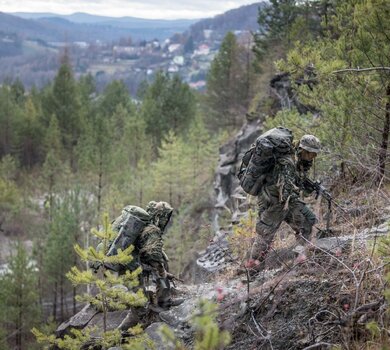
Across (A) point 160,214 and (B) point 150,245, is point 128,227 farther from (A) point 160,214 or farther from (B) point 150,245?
(A) point 160,214

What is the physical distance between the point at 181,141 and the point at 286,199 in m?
23.4

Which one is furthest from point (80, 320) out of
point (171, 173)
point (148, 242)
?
point (171, 173)

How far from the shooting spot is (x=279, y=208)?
23.1 feet

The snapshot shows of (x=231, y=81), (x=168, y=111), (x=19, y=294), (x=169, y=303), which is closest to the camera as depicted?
(x=169, y=303)

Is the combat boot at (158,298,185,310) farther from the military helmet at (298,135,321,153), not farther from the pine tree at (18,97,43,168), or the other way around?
the pine tree at (18,97,43,168)

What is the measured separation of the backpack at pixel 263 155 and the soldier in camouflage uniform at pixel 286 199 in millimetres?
89

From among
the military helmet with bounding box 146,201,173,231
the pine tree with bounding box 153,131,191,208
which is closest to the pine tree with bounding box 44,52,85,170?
the pine tree with bounding box 153,131,191,208

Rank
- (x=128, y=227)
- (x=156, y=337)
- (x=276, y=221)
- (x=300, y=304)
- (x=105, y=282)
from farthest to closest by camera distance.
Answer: (x=276, y=221)
(x=128, y=227)
(x=156, y=337)
(x=105, y=282)
(x=300, y=304)

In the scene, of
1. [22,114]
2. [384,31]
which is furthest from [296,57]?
[22,114]

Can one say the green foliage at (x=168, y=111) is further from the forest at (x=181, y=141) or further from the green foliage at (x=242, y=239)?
the green foliage at (x=242, y=239)

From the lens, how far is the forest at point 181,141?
8.01 meters

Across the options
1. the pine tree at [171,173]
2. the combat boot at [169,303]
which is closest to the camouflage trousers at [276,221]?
the combat boot at [169,303]

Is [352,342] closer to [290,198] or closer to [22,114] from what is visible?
[290,198]

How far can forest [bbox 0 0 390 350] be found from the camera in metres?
8.01
